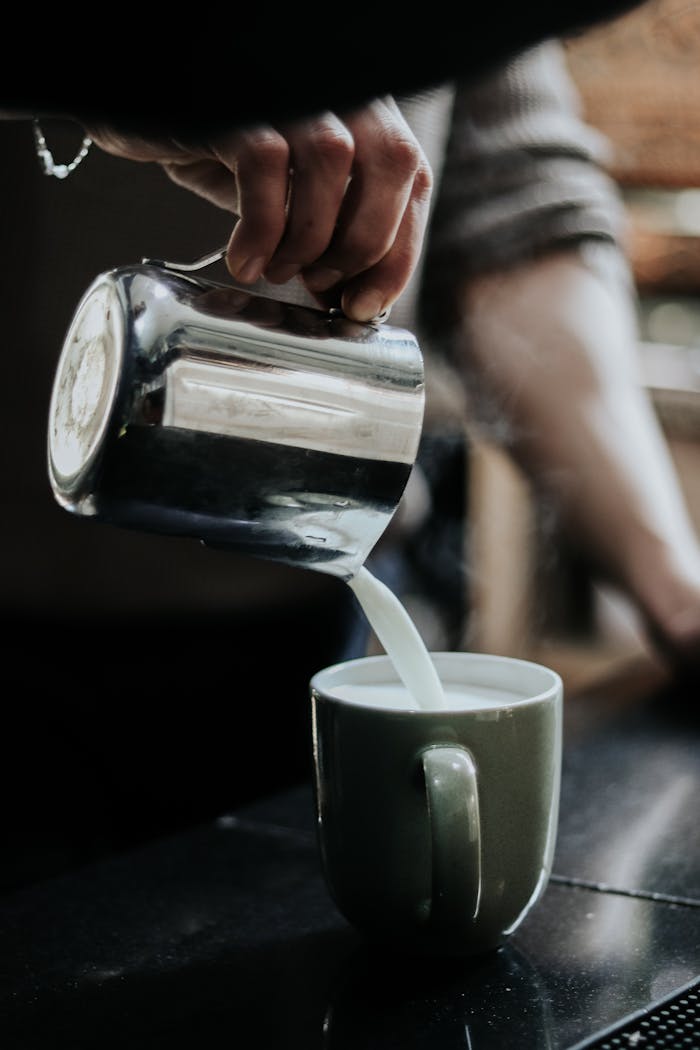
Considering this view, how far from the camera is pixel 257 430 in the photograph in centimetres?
50

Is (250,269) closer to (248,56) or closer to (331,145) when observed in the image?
(331,145)

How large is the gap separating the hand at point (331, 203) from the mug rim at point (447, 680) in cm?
17

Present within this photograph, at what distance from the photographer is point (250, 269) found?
57 centimetres

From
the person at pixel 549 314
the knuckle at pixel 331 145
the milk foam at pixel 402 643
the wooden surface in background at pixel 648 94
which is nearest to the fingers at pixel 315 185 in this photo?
the knuckle at pixel 331 145

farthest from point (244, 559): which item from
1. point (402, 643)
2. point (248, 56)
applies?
point (248, 56)

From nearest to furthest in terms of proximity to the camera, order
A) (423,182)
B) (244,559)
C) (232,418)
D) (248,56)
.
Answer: (248,56) → (232,418) → (423,182) → (244,559)

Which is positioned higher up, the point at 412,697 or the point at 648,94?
the point at 648,94

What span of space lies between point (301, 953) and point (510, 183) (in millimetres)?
910

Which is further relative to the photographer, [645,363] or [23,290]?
[645,363]

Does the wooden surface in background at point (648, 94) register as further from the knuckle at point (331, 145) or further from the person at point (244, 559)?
the knuckle at point (331, 145)

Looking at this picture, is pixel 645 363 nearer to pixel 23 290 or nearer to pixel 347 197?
pixel 23 290

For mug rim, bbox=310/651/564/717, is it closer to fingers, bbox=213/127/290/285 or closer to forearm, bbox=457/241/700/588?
fingers, bbox=213/127/290/285

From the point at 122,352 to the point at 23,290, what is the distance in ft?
1.78

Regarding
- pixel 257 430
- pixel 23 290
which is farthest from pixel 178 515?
pixel 23 290
